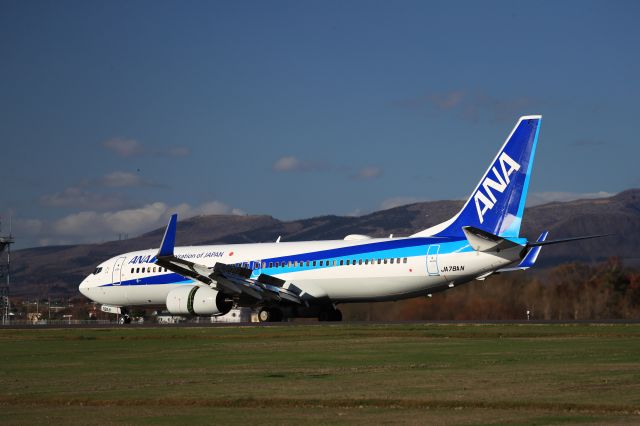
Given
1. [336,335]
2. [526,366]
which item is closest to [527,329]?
[336,335]

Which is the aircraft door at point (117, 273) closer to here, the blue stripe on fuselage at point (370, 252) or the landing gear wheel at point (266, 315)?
the blue stripe on fuselage at point (370, 252)

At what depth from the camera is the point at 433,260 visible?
46.6 m

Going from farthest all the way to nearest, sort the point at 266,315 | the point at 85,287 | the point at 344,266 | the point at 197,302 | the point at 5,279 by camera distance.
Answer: the point at 5,279, the point at 85,287, the point at 266,315, the point at 197,302, the point at 344,266

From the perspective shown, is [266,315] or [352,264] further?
[266,315]

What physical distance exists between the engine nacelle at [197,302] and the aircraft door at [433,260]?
1035 centimetres

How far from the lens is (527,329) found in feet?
123

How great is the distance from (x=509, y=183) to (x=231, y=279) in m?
13.7

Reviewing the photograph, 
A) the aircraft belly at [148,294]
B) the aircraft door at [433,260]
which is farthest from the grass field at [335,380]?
the aircraft belly at [148,294]

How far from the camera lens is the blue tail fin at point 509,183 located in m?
44.7

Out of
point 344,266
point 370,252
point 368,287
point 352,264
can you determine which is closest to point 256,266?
point 344,266

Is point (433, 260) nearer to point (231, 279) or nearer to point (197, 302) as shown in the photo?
point (231, 279)

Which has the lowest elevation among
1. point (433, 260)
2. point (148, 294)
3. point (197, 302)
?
point (197, 302)

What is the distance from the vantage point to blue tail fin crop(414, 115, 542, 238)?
4469 cm

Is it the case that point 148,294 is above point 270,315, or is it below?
above
